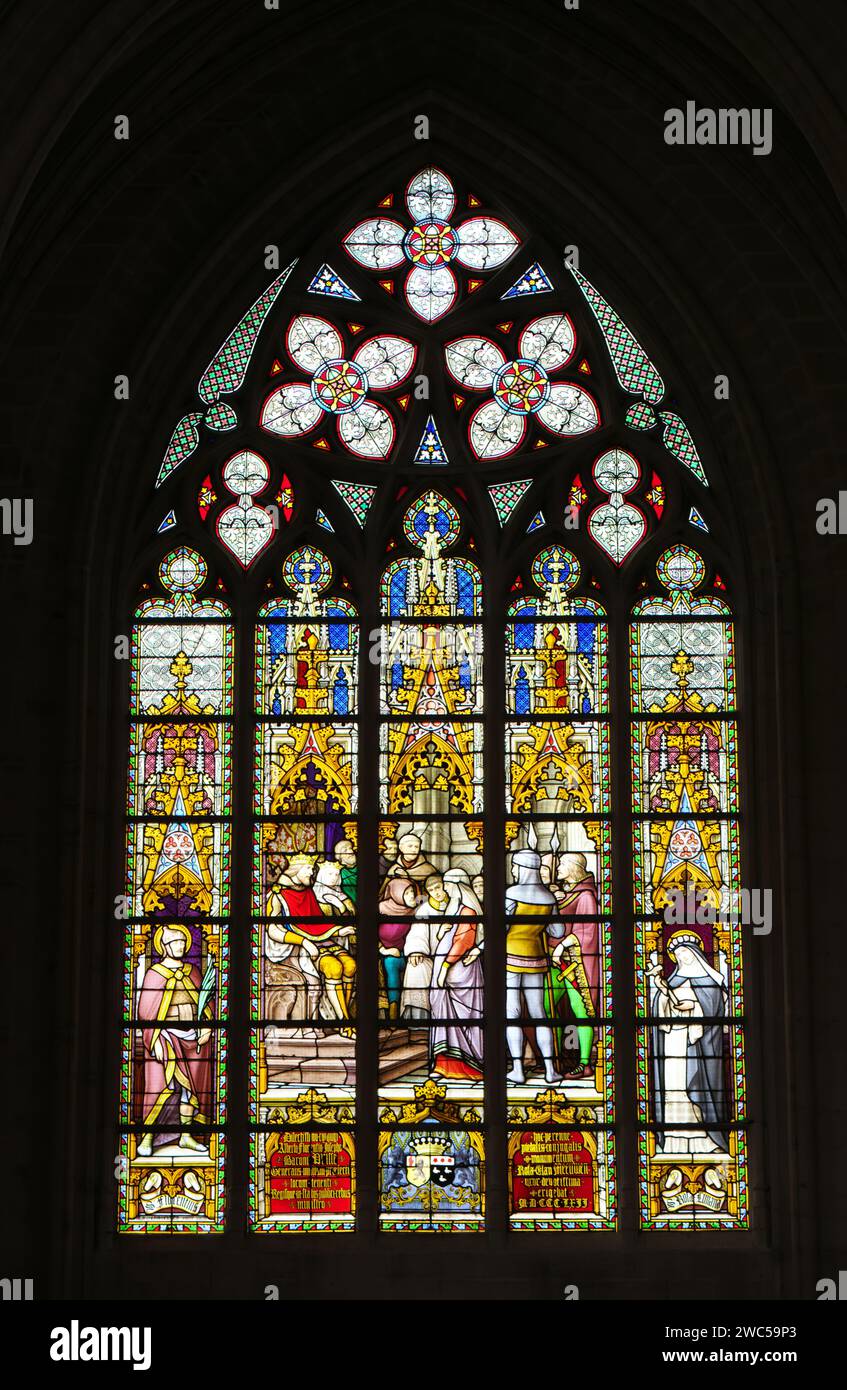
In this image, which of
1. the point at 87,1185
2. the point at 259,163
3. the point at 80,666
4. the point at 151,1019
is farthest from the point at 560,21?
the point at 87,1185

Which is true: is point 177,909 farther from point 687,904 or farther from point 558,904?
point 687,904

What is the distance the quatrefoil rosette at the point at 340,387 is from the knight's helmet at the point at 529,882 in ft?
8.05

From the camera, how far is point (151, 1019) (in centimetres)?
1141

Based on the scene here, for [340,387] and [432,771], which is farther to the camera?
[340,387]

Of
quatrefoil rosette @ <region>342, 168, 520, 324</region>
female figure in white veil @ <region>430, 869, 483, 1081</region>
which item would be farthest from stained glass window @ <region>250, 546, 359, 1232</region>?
quatrefoil rosette @ <region>342, 168, 520, 324</region>

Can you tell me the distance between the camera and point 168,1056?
11367 mm

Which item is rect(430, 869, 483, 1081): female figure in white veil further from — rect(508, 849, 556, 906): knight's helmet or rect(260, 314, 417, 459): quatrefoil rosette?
rect(260, 314, 417, 459): quatrefoil rosette

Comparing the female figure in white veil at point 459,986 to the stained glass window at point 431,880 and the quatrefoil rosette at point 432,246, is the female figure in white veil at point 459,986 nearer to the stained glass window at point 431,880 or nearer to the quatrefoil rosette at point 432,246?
the stained glass window at point 431,880


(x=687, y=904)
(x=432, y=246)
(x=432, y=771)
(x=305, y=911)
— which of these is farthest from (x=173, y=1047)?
(x=432, y=246)

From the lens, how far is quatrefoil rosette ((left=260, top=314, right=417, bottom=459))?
12.3 meters

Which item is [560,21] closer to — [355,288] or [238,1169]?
[355,288]

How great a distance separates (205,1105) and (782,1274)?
10.1ft

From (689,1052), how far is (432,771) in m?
2.04

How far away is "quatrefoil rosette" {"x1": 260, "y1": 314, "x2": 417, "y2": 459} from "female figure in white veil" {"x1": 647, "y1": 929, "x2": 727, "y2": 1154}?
3.36m
